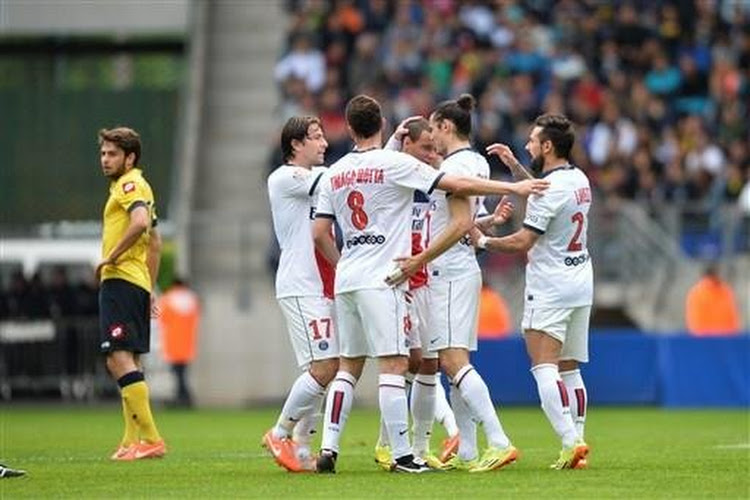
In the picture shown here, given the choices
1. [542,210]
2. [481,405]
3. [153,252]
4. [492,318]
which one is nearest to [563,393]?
[481,405]

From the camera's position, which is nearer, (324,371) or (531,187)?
(531,187)

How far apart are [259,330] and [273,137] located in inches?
192

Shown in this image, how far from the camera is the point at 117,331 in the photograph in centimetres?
1836

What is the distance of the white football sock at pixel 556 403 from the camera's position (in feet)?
54.7

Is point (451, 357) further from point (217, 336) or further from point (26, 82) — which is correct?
point (26, 82)

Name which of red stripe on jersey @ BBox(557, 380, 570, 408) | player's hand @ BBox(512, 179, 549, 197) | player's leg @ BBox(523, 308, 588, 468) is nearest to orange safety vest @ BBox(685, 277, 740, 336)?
player's leg @ BBox(523, 308, 588, 468)

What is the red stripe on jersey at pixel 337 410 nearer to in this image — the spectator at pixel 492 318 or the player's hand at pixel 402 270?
the player's hand at pixel 402 270

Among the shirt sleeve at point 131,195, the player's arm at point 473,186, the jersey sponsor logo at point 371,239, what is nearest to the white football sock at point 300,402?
the jersey sponsor logo at point 371,239

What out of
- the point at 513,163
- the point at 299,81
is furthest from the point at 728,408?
the point at 513,163

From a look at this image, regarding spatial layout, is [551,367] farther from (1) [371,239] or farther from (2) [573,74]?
(2) [573,74]

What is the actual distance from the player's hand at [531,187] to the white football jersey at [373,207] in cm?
59

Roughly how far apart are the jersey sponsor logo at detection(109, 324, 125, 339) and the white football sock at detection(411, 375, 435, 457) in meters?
2.69

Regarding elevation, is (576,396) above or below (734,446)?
above

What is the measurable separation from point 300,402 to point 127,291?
2401mm
